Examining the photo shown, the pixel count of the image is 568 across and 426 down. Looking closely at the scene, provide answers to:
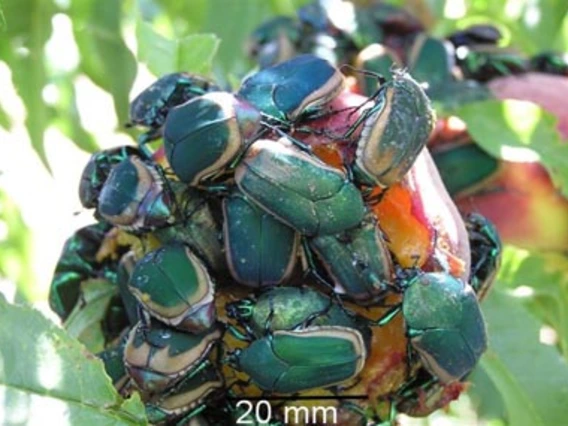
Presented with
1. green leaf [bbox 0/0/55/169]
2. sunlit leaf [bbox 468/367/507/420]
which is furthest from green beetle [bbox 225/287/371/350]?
sunlit leaf [bbox 468/367/507/420]

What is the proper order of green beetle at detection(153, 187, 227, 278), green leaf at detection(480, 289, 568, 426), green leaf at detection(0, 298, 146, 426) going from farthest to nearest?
1. green leaf at detection(480, 289, 568, 426)
2. green beetle at detection(153, 187, 227, 278)
3. green leaf at detection(0, 298, 146, 426)

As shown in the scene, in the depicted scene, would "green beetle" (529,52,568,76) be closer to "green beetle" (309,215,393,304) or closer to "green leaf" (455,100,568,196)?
"green leaf" (455,100,568,196)

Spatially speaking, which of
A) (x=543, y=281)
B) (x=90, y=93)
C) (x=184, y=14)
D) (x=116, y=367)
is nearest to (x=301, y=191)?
(x=116, y=367)

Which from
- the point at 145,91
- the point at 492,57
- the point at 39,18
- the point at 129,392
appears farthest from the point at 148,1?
the point at 129,392

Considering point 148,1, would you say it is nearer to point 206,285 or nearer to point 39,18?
point 39,18

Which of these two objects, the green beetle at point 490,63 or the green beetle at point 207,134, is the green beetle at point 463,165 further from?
the green beetle at point 207,134

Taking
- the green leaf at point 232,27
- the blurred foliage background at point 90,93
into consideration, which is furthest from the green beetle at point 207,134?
the green leaf at point 232,27
